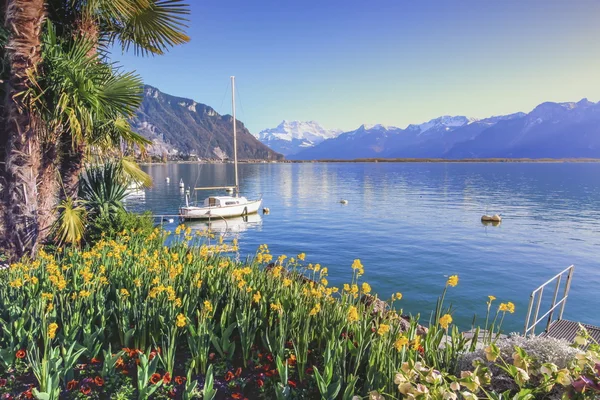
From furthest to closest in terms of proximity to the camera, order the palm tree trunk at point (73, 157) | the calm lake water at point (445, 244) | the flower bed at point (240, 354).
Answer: the calm lake water at point (445, 244)
the palm tree trunk at point (73, 157)
the flower bed at point (240, 354)

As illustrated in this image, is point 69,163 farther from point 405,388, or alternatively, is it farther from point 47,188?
point 405,388

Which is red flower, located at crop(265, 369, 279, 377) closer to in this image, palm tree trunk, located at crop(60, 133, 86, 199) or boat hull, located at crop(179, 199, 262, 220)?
palm tree trunk, located at crop(60, 133, 86, 199)

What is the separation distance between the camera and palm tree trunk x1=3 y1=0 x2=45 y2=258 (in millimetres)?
7383

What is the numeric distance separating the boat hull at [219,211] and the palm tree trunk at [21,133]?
23.7 m

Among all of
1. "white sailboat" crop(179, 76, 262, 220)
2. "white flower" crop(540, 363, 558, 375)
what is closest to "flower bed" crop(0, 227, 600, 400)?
"white flower" crop(540, 363, 558, 375)

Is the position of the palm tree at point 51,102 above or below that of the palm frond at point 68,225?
above

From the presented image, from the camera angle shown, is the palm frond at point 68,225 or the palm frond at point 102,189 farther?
the palm frond at point 102,189

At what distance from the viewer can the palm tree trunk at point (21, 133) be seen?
7.38 m

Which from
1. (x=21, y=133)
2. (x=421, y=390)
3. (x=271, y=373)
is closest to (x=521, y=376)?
(x=421, y=390)

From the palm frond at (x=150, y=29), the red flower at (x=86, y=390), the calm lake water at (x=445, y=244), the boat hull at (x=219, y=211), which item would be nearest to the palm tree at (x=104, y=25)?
the palm frond at (x=150, y=29)

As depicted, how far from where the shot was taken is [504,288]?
16328 mm

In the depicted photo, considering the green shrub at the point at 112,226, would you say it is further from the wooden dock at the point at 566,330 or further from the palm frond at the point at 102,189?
the wooden dock at the point at 566,330

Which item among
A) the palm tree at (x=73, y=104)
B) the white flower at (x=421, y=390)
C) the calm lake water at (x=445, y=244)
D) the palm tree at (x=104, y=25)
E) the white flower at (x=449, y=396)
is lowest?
the calm lake water at (x=445, y=244)

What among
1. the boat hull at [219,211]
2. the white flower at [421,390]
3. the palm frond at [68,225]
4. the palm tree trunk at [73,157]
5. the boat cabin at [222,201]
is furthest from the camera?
the boat cabin at [222,201]
